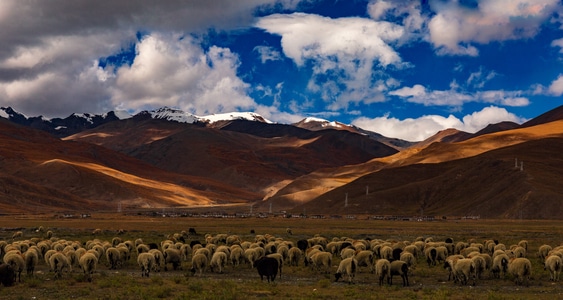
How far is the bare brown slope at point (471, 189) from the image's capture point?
12575cm

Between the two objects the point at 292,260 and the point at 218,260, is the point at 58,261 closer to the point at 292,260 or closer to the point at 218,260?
the point at 218,260

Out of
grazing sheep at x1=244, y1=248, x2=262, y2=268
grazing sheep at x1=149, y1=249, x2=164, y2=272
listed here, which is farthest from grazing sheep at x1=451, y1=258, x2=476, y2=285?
grazing sheep at x1=149, y1=249, x2=164, y2=272

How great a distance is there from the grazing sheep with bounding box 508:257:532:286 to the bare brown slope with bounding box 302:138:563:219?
95.7m

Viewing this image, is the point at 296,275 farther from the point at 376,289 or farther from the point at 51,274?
the point at 51,274

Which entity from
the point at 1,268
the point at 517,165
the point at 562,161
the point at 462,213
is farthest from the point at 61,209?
the point at 1,268

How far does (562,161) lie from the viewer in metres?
158

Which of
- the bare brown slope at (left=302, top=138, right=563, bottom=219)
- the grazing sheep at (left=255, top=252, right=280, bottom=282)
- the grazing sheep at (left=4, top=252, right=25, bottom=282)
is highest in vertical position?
the bare brown slope at (left=302, top=138, right=563, bottom=219)

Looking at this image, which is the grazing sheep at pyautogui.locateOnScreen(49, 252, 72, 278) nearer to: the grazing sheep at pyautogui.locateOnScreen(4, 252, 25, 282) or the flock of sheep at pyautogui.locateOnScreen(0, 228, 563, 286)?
the flock of sheep at pyautogui.locateOnScreen(0, 228, 563, 286)

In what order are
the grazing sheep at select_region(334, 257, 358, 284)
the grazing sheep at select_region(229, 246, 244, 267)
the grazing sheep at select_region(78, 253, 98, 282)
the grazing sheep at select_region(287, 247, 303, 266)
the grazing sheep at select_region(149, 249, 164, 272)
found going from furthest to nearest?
the grazing sheep at select_region(287, 247, 303, 266) → the grazing sheep at select_region(229, 246, 244, 267) → the grazing sheep at select_region(149, 249, 164, 272) → the grazing sheep at select_region(334, 257, 358, 284) → the grazing sheep at select_region(78, 253, 98, 282)

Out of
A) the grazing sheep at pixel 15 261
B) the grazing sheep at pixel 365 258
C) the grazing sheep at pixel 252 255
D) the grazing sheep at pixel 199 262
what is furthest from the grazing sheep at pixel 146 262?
the grazing sheep at pixel 365 258

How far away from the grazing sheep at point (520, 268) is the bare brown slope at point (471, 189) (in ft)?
314

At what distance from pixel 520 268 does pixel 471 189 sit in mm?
125499

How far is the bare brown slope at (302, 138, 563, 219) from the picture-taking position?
126 metres

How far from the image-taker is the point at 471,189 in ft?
487
